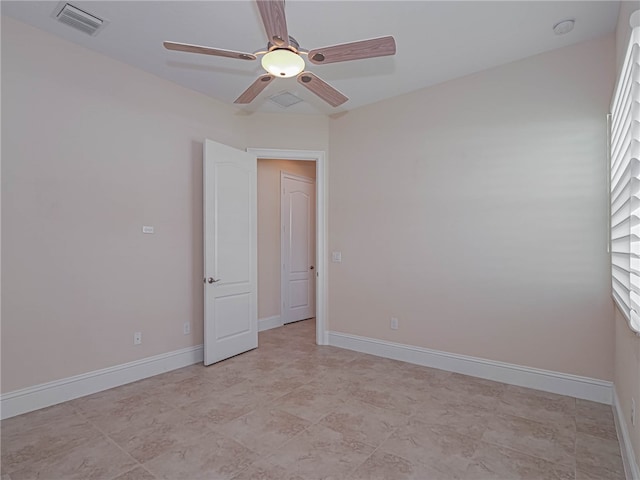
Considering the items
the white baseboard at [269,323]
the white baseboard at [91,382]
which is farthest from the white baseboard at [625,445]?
the white baseboard at [269,323]

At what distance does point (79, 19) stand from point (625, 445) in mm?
4651

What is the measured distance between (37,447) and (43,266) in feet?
4.22

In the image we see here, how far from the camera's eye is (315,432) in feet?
7.72

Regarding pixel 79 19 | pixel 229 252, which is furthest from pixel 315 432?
pixel 79 19

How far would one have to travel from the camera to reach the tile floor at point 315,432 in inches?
77.5

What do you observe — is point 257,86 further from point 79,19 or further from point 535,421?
point 535,421

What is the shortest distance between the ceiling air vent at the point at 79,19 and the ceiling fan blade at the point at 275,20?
1.63 metres

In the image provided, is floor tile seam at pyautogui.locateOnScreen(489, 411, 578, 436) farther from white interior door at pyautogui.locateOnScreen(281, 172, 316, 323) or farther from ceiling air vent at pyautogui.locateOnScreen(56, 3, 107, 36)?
ceiling air vent at pyautogui.locateOnScreen(56, 3, 107, 36)

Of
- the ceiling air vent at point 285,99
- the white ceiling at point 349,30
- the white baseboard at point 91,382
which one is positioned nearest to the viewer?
the white ceiling at point 349,30

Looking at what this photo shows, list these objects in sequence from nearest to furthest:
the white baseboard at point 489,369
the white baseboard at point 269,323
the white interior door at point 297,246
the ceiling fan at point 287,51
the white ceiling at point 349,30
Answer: the ceiling fan at point 287,51, the white ceiling at point 349,30, the white baseboard at point 489,369, the white baseboard at point 269,323, the white interior door at point 297,246

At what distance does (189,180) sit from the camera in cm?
378

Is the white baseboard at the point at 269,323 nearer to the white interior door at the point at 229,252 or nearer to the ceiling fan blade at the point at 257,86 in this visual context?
the white interior door at the point at 229,252

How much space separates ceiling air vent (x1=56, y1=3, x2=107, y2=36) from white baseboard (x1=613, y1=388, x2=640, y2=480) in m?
4.35

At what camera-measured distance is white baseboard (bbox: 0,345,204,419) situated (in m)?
2.56
